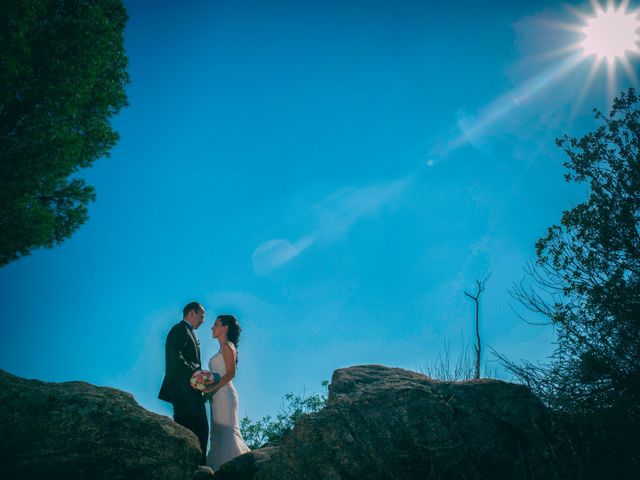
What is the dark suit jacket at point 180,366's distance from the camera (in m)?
6.27

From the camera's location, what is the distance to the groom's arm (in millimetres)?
6504

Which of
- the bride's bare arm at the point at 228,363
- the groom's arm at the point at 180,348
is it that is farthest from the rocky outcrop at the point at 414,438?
the bride's bare arm at the point at 228,363

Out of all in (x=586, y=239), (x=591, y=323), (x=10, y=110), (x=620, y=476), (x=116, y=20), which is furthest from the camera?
(x=116, y=20)

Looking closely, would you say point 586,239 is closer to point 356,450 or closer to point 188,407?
point 356,450

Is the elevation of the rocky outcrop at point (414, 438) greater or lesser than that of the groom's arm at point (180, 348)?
lesser

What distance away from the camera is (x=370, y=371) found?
623cm

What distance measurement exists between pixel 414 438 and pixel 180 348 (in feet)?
14.2

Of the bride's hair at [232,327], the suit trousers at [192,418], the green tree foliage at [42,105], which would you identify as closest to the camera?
the suit trousers at [192,418]

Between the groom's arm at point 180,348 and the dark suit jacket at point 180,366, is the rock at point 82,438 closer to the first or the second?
the dark suit jacket at point 180,366

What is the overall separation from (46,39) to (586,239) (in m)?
14.4

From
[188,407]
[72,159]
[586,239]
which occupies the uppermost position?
[72,159]

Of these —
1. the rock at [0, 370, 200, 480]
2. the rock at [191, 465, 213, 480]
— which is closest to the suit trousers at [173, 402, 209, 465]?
the rock at [191, 465, 213, 480]

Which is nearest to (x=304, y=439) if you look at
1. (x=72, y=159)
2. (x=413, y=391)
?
(x=413, y=391)

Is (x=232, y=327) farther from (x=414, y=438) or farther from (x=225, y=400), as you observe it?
(x=414, y=438)
